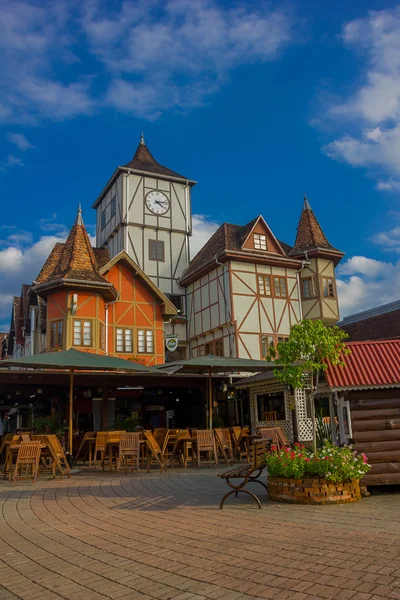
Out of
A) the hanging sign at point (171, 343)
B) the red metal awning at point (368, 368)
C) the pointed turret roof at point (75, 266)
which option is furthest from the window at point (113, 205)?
the red metal awning at point (368, 368)

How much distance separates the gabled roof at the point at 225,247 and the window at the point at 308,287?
186 cm

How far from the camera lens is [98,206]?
3512cm

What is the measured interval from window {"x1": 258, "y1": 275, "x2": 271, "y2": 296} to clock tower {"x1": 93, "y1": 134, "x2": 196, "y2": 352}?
212 inches

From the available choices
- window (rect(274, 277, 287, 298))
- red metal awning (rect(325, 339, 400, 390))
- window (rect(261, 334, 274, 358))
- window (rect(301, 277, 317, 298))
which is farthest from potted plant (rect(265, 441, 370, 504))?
window (rect(301, 277, 317, 298))

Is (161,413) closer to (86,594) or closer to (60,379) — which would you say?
(60,379)

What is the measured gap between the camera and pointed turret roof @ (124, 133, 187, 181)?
104 feet

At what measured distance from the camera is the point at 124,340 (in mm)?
23734

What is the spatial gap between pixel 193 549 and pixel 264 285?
2265cm

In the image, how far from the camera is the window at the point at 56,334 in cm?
2156

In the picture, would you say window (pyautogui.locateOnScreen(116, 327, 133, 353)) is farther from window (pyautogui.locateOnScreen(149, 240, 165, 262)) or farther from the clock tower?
A: window (pyautogui.locateOnScreen(149, 240, 165, 262))

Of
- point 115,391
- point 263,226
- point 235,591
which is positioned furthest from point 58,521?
point 263,226

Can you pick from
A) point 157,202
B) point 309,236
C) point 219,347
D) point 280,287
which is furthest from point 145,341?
point 309,236

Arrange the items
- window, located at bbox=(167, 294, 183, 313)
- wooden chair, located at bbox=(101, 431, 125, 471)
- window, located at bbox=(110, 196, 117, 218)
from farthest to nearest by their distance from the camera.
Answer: window, located at bbox=(110, 196, 117, 218) → window, located at bbox=(167, 294, 183, 313) → wooden chair, located at bbox=(101, 431, 125, 471)

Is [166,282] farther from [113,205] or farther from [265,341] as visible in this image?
[265,341]
